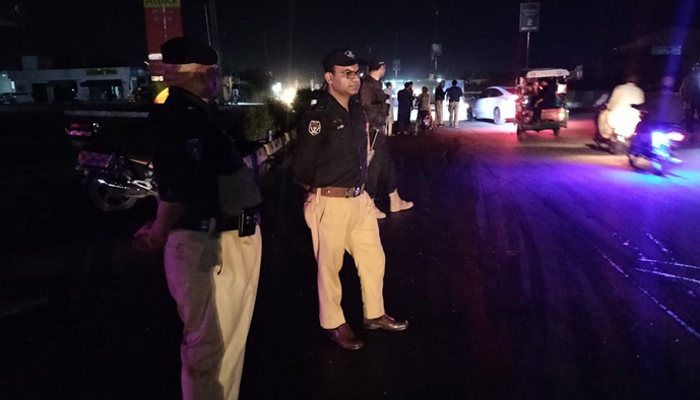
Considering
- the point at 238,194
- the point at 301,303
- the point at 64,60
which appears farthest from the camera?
the point at 64,60

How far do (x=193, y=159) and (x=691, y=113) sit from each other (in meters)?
16.7

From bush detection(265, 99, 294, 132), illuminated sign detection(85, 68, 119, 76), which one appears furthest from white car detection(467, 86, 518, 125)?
illuminated sign detection(85, 68, 119, 76)

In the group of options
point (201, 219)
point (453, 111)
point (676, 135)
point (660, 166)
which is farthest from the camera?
point (453, 111)

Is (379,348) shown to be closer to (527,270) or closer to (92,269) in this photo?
(527,270)

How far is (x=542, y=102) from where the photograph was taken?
17.7 metres

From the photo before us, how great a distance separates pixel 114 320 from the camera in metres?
4.74

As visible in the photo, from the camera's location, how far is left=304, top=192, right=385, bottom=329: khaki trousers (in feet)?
13.3

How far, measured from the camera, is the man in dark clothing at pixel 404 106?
62.9 feet

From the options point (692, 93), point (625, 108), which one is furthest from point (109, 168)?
point (692, 93)

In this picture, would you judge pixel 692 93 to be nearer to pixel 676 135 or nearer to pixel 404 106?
pixel 676 135

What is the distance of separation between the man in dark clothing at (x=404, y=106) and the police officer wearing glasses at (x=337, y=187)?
15212mm

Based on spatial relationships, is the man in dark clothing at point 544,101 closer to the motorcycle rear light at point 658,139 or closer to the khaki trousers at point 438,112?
the khaki trousers at point 438,112

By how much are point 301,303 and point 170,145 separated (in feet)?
8.97

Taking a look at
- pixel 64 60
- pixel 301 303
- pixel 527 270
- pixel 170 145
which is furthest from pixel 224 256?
pixel 64 60
